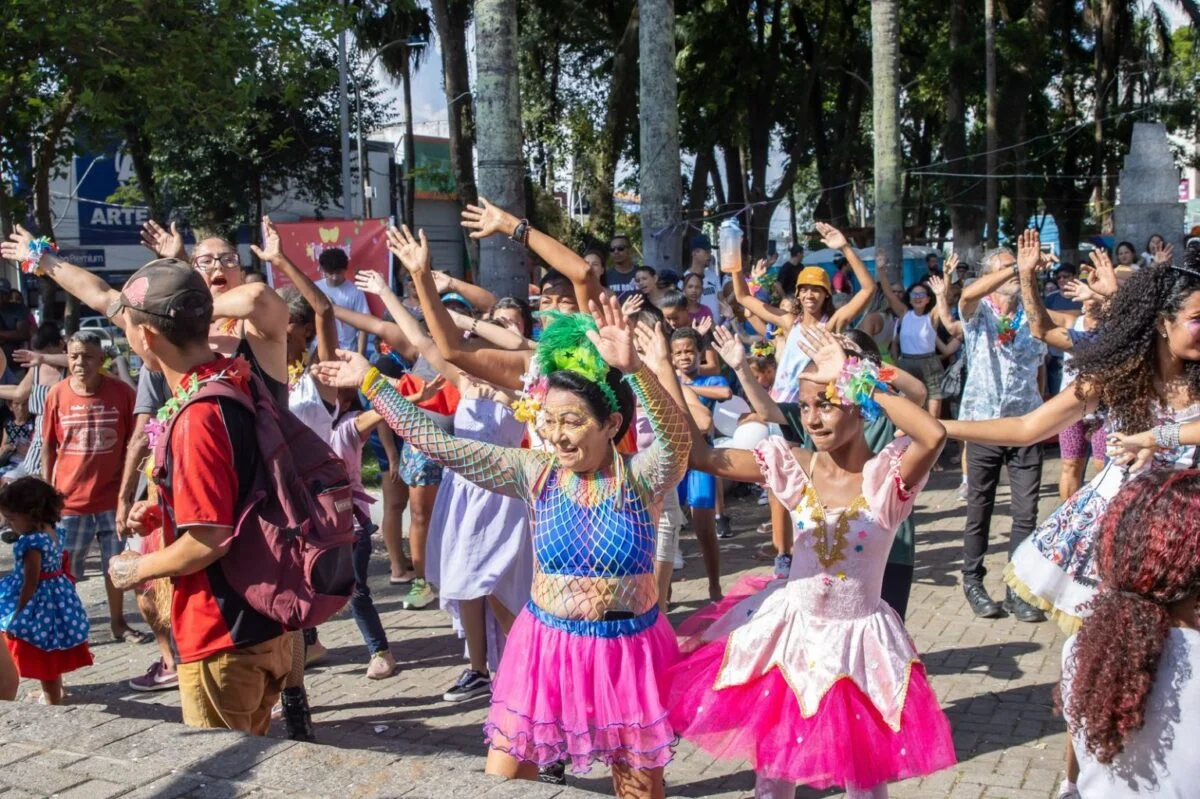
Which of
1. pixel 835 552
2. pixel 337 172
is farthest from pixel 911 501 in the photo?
pixel 337 172

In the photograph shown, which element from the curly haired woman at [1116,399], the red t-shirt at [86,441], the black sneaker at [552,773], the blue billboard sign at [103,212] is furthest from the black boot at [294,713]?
the blue billboard sign at [103,212]

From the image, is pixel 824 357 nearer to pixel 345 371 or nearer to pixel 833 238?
pixel 345 371

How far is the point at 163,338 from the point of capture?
364 centimetres

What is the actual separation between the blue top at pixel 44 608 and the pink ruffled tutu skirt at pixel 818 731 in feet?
11.2

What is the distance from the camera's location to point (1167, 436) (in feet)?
13.2

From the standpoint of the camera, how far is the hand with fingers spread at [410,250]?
15.5ft

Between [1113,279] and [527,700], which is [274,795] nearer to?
[527,700]

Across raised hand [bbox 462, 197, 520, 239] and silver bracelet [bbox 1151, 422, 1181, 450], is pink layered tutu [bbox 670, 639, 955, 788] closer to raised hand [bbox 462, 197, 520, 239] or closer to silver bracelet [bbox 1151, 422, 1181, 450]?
silver bracelet [bbox 1151, 422, 1181, 450]

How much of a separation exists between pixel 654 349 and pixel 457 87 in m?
19.4

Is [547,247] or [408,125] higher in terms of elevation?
[408,125]

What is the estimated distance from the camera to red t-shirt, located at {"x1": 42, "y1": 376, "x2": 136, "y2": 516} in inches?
289

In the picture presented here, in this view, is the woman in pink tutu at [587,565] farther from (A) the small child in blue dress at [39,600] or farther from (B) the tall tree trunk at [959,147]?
(B) the tall tree trunk at [959,147]

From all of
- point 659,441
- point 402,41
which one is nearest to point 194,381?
point 659,441

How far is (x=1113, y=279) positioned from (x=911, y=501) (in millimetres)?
2122
